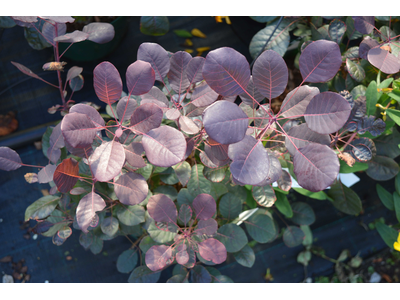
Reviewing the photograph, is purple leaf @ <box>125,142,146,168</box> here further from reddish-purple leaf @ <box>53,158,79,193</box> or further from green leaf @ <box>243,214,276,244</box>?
green leaf @ <box>243,214,276,244</box>

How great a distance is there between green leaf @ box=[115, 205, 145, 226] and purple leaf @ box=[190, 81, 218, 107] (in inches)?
17.5

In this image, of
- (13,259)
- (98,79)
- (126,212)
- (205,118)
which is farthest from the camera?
(13,259)

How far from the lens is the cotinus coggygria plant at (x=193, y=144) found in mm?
543

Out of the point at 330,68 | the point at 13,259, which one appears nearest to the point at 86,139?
the point at 330,68

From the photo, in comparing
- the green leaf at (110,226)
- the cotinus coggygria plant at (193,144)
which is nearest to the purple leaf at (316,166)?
the cotinus coggygria plant at (193,144)

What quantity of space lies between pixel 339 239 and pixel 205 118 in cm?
146

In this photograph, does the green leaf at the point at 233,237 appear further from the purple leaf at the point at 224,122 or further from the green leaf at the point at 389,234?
the green leaf at the point at 389,234

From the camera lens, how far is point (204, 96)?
0.71 metres

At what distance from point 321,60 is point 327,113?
12cm

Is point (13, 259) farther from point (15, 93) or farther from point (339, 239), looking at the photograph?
point (339, 239)

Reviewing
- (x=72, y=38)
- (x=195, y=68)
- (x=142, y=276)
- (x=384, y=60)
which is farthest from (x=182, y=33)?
(x=142, y=276)

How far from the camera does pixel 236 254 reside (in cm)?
107

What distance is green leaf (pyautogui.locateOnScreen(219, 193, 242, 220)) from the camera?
0.99m

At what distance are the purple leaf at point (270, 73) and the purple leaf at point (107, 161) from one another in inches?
14.6
